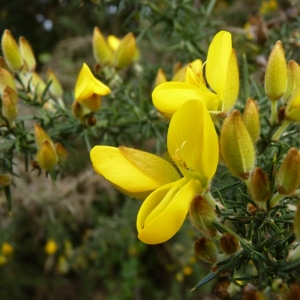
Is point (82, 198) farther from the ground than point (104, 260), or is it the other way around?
point (82, 198)

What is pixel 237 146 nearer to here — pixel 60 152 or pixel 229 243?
pixel 229 243

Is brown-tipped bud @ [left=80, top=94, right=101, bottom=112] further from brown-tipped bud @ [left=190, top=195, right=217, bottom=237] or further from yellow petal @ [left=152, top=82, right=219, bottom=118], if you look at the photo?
brown-tipped bud @ [left=190, top=195, right=217, bottom=237]

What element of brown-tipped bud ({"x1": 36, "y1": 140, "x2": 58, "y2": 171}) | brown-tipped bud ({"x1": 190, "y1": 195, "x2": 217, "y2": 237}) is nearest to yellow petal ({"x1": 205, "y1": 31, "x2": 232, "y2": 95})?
brown-tipped bud ({"x1": 190, "y1": 195, "x2": 217, "y2": 237})

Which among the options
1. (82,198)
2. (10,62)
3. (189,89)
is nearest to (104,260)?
(82,198)

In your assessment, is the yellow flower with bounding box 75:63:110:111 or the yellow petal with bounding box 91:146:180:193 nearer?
the yellow petal with bounding box 91:146:180:193

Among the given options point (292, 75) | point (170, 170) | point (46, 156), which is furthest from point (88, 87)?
point (292, 75)

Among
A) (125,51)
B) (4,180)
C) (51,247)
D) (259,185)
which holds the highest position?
(259,185)

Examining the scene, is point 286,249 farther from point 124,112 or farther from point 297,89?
point 124,112
